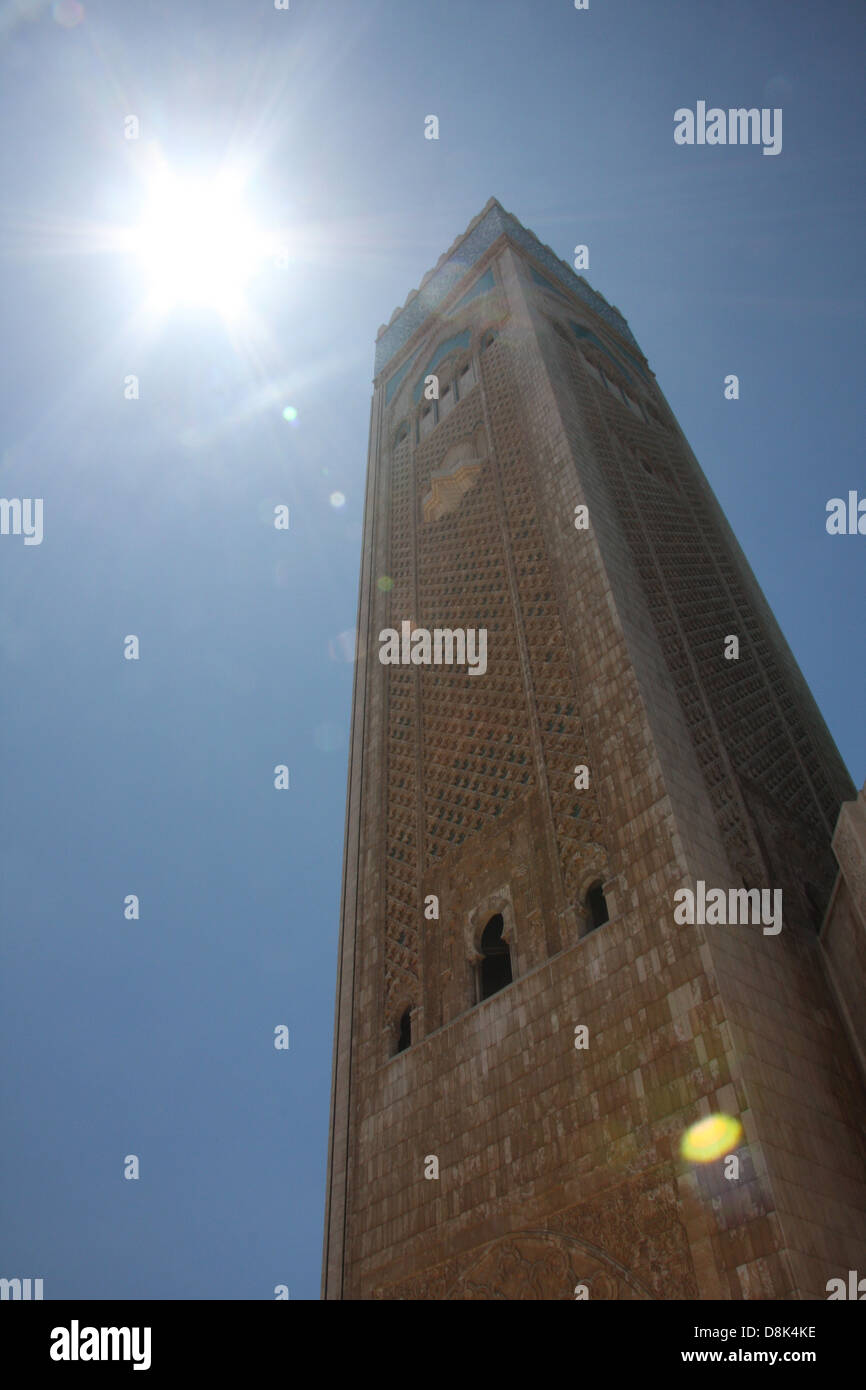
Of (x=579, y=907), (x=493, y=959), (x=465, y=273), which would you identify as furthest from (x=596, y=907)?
(x=465, y=273)

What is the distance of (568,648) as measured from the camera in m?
7.18

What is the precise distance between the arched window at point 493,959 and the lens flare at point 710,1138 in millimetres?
2148

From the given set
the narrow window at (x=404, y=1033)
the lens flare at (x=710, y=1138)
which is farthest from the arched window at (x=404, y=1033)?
the lens flare at (x=710, y=1138)

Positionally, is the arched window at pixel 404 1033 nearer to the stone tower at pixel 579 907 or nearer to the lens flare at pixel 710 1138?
the stone tower at pixel 579 907

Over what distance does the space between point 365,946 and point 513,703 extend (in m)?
2.34

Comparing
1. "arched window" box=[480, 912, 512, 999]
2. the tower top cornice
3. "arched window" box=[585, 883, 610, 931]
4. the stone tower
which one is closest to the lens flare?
the stone tower

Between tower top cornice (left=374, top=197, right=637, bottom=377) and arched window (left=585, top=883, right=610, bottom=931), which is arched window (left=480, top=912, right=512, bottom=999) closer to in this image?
arched window (left=585, top=883, right=610, bottom=931)

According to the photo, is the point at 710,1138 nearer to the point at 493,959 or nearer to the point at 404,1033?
the point at 493,959

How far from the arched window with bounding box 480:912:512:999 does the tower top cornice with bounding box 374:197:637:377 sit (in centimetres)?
1030

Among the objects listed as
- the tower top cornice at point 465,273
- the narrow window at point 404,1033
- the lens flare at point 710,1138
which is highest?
the tower top cornice at point 465,273

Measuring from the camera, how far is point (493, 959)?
6.63m

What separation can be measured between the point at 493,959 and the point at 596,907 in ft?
3.52

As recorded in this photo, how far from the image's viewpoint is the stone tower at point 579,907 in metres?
4.51
